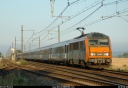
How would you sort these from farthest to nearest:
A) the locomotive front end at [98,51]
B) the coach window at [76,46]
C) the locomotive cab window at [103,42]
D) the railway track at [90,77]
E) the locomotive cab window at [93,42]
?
1. the coach window at [76,46]
2. the locomotive cab window at [103,42]
3. the locomotive cab window at [93,42]
4. the locomotive front end at [98,51]
5. the railway track at [90,77]

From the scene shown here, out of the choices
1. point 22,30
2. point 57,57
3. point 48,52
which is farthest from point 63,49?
point 22,30

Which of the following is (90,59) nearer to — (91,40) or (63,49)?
(91,40)

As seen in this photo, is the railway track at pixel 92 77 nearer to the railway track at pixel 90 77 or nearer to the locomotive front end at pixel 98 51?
the railway track at pixel 90 77

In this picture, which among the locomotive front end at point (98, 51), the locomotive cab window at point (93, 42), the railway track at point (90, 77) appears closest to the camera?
the railway track at point (90, 77)

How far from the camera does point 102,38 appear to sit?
25.2 m

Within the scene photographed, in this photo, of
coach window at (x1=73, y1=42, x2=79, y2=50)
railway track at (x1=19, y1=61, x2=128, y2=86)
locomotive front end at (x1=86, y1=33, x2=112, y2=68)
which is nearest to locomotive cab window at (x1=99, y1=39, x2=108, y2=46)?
locomotive front end at (x1=86, y1=33, x2=112, y2=68)

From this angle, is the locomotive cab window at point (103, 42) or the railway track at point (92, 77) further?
the locomotive cab window at point (103, 42)

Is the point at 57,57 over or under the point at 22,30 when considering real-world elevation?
under

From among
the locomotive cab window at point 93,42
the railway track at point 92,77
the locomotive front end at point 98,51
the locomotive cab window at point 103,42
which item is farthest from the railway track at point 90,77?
the locomotive cab window at point 103,42

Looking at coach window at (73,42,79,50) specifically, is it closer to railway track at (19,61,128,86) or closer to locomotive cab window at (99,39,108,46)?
locomotive cab window at (99,39,108,46)

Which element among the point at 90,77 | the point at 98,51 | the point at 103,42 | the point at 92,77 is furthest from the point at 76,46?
Answer: the point at 92,77

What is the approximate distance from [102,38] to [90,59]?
239cm

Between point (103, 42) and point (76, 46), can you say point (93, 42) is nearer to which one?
point (103, 42)

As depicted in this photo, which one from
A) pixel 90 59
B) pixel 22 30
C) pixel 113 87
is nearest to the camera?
pixel 113 87
